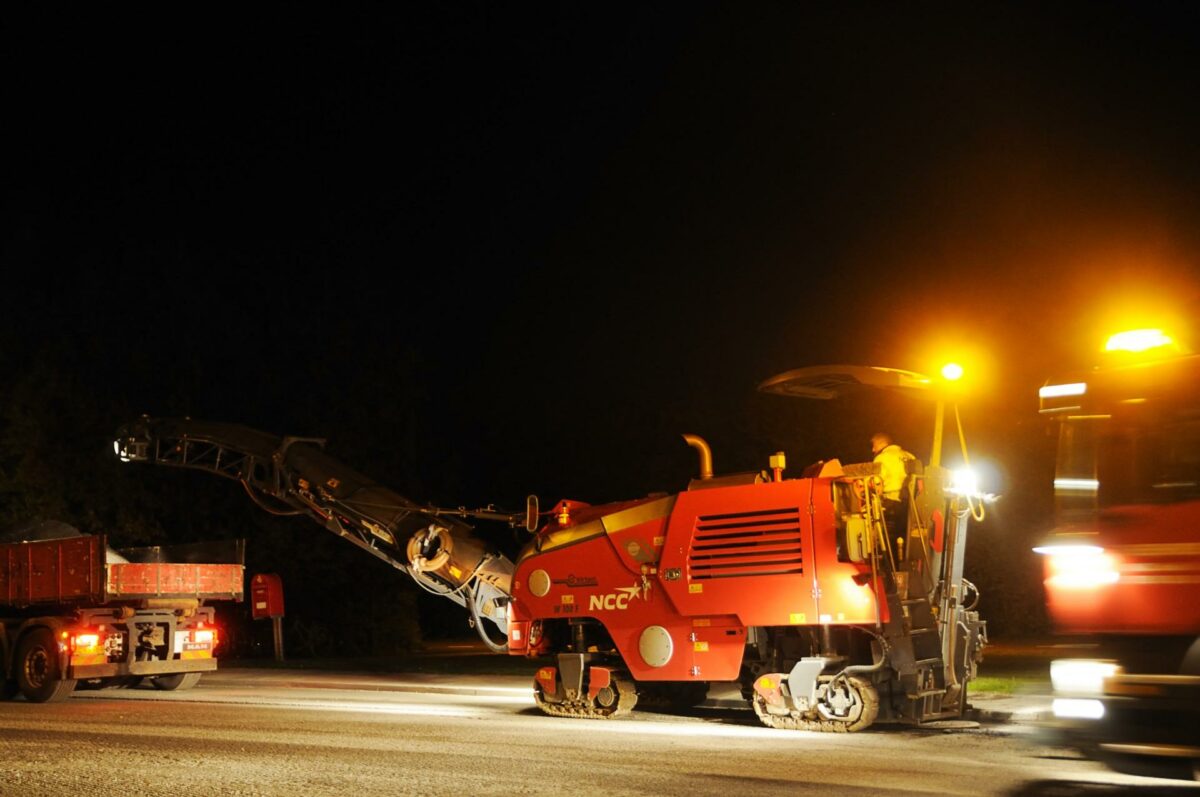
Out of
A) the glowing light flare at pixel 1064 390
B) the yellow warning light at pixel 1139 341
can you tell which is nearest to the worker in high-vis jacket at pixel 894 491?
the glowing light flare at pixel 1064 390

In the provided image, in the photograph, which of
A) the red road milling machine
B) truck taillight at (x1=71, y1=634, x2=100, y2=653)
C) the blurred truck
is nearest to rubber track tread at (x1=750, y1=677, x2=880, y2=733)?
the red road milling machine

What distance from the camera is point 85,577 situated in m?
18.0

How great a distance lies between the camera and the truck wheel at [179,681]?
19789 mm

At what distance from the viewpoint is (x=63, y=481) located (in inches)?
1232

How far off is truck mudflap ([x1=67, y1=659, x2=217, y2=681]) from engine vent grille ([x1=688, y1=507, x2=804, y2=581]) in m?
9.26

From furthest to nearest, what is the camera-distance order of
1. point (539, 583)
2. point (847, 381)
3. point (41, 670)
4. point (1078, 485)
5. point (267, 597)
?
1. point (267, 597)
2. point (41, 670)
3. point (539, 583)
4. point (847, 381)
5. point (1078, 485)

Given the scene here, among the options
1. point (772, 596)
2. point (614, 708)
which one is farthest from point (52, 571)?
point (772, 596)

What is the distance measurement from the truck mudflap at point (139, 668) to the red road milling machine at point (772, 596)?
6.41 metres

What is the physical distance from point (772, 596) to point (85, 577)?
1051 cm

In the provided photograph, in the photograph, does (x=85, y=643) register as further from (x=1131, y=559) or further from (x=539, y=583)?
(x=1131, y=559)

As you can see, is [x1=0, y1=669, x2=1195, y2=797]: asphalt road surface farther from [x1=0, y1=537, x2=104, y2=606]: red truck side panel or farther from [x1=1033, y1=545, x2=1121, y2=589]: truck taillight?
[x1=0, y1=537, x2=104, y2=606]: red truck side panel

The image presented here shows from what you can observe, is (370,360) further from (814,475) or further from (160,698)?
(814,475)

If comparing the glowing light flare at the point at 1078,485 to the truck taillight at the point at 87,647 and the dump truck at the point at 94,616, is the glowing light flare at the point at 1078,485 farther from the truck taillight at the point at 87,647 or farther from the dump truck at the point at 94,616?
the truck taillight at the point at 87,647

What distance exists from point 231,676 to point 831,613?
14.4 m
